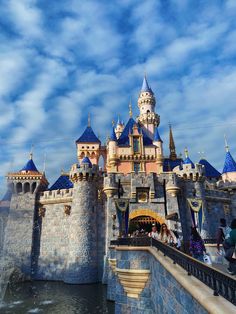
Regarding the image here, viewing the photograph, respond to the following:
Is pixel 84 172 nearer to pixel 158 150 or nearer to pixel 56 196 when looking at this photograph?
pixel 56 196

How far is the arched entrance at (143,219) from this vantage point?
918 inches

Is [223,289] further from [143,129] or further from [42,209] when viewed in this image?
[143,129]

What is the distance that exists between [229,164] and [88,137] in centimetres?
1984

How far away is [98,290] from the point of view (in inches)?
815

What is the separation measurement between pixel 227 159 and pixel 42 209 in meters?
24.4

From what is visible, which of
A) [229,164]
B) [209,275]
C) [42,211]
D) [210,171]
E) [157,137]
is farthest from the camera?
[210,171]

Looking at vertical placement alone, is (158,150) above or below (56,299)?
above

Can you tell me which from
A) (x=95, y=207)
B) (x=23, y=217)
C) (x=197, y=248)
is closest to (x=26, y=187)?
(x=23, y=217)

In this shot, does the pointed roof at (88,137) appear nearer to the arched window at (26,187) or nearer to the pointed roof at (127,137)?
the pointed roof at (127,137)

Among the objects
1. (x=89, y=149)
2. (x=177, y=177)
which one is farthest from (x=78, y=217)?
(x=89, y=149)

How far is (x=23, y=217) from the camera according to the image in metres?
28.1

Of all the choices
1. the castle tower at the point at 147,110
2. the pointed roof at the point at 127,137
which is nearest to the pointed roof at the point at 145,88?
the castle tower at the point at 147,110

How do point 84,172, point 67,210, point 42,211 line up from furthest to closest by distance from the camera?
point 42,211 → point 67,210 → point 84,172

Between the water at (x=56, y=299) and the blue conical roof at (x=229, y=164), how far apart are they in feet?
68.8
